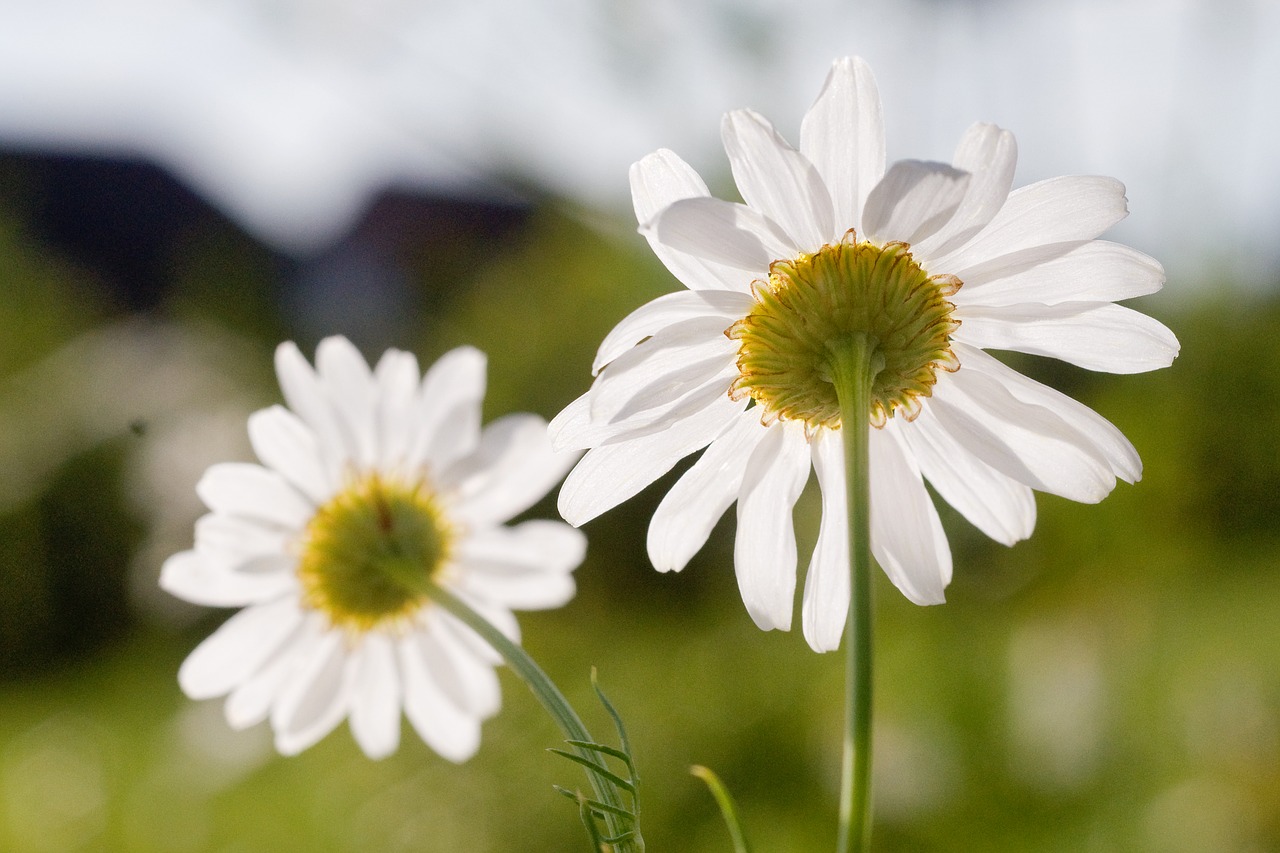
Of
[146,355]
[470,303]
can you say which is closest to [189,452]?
[146,355]

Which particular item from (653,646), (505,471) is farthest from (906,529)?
(653,646)

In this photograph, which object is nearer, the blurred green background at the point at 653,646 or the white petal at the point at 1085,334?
the white petal at the point at 1085,334

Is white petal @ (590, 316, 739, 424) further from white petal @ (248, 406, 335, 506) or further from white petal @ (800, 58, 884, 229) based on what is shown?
white petal @ (248, 406, 335, 506)

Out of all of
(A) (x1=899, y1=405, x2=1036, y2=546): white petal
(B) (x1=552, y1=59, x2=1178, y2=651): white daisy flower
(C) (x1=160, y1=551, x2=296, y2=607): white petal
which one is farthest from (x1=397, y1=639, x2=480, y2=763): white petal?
(A) (x1=899, y1=405, x2=1036, y2=546): white petal

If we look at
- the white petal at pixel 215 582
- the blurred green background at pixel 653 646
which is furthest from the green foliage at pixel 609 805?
the blurred green background at pixel 653 646

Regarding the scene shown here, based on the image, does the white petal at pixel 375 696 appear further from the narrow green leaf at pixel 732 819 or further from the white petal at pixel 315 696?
the narrow green leaf at pixel 732 819

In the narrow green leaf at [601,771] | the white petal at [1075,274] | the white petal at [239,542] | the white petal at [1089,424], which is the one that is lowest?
the narrow green leaf at [601,771]

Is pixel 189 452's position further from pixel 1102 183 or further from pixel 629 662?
pixel 1102 183
